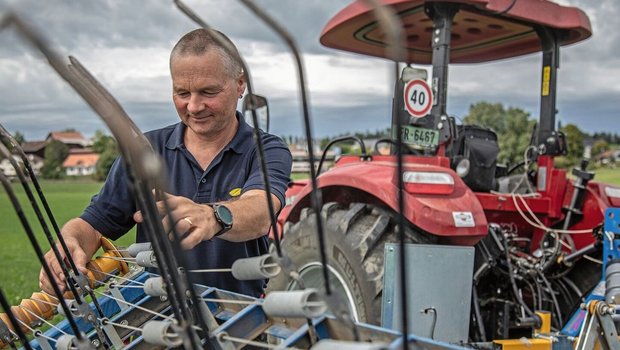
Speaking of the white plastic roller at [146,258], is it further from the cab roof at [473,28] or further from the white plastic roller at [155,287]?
the cab roof at [473,28]

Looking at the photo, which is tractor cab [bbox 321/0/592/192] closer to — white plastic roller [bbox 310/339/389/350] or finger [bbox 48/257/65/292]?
finger [bbox 48/257/65/292]

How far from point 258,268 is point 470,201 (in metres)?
2.30

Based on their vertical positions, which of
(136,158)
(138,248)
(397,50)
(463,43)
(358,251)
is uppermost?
(463,43)

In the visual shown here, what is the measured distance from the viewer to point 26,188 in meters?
1.45

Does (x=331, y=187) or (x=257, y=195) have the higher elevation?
(x=257, y=195)

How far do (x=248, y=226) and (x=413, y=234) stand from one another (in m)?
1.71

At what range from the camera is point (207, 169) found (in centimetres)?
223

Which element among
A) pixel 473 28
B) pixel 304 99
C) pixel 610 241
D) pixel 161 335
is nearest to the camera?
pixel 304 99

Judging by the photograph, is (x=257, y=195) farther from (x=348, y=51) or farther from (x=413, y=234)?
(x=348, y=51)

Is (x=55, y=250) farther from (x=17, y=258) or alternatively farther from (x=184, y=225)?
(x=17, y=258)

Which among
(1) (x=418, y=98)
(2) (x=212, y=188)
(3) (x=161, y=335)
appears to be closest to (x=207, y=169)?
(2) (x=212, y=188)

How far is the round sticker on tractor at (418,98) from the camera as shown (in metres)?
3.65

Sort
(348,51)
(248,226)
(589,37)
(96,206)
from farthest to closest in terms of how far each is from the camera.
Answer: (348,51) → (589,37) → (96,206) → (248,226)

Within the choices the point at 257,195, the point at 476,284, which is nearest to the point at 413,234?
the point at 476,284
